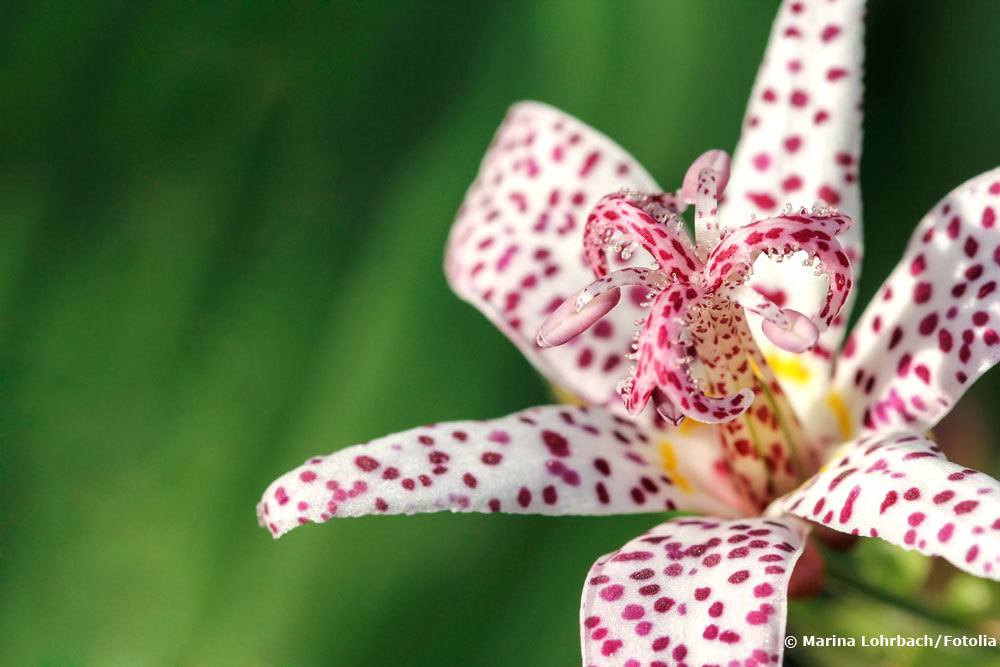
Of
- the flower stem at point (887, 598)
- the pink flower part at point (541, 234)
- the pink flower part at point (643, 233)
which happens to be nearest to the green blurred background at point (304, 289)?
the flower stem at point (887, 598)

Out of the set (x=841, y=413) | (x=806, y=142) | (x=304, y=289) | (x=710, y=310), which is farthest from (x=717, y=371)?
(x=304, y=289)

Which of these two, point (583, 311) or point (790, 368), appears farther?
point (790, 368)

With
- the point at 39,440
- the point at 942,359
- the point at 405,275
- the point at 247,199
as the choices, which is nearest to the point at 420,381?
the point at 405,275

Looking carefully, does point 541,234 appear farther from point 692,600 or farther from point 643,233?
point 692,600

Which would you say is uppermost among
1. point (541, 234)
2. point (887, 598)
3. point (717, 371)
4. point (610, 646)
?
point (541, 234)

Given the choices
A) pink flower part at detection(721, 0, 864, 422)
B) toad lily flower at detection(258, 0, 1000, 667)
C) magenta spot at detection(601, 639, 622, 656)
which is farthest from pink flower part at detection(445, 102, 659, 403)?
magenta spot at detection(601, 639, 622, 656)
